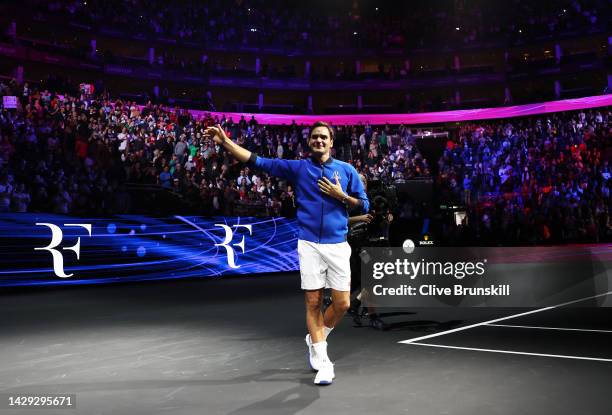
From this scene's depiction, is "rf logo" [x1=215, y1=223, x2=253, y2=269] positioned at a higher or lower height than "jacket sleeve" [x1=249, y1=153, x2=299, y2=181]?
lower

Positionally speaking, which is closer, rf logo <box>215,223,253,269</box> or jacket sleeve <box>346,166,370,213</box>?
jacket sleeve <box>346,166,370,213</box>

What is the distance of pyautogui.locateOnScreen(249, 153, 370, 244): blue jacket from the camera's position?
509 cm

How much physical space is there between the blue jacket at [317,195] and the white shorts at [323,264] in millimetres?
64

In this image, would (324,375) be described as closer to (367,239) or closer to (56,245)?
(367,239)

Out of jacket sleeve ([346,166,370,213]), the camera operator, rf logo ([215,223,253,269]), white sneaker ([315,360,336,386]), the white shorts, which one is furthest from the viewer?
rf logo ([215,223,253,269])

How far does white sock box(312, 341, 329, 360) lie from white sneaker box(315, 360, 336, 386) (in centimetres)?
6

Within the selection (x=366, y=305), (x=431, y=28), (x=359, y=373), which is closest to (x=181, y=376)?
(x=359, y=373)

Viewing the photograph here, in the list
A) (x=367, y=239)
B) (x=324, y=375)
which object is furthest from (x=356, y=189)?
(x=367, y=239)

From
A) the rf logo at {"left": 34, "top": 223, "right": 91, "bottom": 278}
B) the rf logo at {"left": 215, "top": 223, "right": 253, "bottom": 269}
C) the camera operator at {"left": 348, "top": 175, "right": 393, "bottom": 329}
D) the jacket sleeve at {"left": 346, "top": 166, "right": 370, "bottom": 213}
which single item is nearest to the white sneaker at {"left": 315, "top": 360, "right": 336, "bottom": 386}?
the jacket sleeve at {"left": 346, "top": 166, "right": 370, "bottom": 213}

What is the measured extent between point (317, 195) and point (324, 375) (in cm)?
148

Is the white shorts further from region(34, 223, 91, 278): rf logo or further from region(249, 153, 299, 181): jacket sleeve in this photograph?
region(34, 223, 91, 278): rf logo

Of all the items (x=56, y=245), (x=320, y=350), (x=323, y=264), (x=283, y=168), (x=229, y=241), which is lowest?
(x=320, y=350)

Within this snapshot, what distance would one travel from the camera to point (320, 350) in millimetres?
4992

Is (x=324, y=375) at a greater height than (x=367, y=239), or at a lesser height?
lesser
